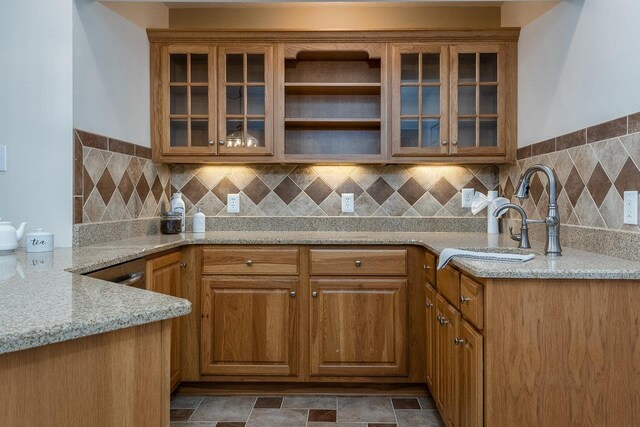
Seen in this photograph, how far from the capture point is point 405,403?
8.29 ft

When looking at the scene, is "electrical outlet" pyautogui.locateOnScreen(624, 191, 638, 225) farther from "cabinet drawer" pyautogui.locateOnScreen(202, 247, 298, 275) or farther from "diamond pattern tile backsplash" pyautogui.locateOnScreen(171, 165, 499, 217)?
"cabinet drawer" pyautogui.locateOnScreen(202, 247, 298, 275)

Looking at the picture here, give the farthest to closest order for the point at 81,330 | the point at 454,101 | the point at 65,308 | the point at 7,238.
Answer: the point at 454,101 → the point at 7,238 → the point at 65,308 → the point at 81,330

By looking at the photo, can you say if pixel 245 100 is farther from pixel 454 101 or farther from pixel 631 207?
pixel 631 207

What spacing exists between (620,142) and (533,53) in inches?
40.0

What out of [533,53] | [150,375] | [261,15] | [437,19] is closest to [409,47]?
[437,19]

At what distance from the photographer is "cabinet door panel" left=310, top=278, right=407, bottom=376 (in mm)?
2570

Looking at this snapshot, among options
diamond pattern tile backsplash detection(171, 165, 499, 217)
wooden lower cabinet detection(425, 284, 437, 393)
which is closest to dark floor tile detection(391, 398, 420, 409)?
wooden lower cabinet detection(425, 284, 437, 393)

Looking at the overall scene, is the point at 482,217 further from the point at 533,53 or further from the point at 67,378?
the point at 67,378

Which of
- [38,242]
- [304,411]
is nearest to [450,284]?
[304,411]

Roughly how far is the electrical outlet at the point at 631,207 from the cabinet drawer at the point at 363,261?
1.07m

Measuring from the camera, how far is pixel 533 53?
8.71 ft

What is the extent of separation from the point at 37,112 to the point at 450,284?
203 cm

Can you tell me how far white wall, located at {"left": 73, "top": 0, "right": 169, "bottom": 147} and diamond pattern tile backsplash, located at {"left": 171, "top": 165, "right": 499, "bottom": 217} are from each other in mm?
546

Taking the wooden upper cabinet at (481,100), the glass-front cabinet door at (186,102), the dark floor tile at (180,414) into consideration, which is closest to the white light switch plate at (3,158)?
the glass-front cabinet door at (186,102)
